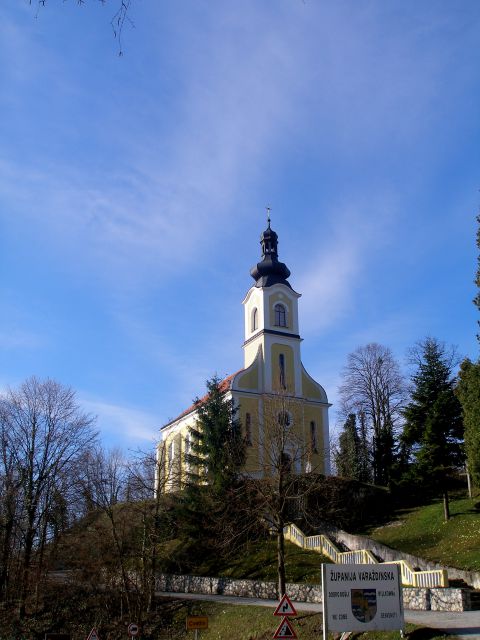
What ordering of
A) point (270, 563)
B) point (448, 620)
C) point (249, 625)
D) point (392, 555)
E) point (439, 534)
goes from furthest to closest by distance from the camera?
1. point (439, 534)
2. point (270, 563)
3. point (392, 555)
4. point (249, 625)
5. point (448, 620)

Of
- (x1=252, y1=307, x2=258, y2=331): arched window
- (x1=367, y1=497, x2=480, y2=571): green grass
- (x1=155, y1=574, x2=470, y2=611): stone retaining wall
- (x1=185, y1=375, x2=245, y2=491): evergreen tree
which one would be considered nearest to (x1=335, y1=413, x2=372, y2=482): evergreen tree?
(x1=252, y1=307, x2=258, y2=331): arched window

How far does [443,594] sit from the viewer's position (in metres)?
18.4

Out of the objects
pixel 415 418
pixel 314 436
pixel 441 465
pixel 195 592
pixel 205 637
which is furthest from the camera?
pixel 314 436

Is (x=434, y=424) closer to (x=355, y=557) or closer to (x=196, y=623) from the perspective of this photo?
(x=355, y=557)

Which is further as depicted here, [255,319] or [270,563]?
[255,319]

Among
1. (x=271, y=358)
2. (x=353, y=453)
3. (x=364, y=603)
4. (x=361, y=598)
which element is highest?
(x=271, y=358)

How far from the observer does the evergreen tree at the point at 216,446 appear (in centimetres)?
3331

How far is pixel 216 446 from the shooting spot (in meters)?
36.1

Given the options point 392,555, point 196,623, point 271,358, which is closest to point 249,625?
point 196,623

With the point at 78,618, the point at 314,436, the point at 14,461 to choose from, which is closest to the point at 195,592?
the point at 78,618

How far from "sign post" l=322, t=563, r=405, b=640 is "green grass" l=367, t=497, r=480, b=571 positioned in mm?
9953

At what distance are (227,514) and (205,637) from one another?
9323mm

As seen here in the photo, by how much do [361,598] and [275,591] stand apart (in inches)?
463

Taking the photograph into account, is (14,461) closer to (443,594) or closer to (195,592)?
(195,592)
